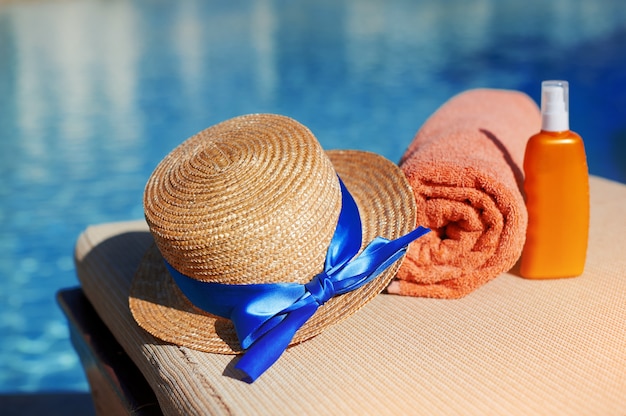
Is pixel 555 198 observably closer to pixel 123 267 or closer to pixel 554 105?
pixel 554 105

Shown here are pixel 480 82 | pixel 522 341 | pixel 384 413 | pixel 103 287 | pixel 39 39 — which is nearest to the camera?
pixel 384 413

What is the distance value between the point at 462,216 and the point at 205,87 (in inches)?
213

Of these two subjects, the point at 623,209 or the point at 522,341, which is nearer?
the point at 522,341

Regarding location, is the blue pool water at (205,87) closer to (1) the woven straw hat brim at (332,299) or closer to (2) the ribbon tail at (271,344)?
(1) the woven straw hat brim at (332,299)

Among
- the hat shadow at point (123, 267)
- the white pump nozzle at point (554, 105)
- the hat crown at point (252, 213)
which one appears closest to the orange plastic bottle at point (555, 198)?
the white pump nozzle at point (554, 105)

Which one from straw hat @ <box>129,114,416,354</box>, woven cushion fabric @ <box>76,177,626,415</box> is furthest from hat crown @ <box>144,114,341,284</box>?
woven cushion fabric @ <box>76,177,626,415</box>

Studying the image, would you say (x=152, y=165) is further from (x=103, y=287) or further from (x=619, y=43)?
(x=619, y=43)

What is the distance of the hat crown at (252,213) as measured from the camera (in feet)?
3.52

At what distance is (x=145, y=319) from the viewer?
1204 mm

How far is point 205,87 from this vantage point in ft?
21.0

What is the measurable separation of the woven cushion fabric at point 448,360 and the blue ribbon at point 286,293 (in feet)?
0.12

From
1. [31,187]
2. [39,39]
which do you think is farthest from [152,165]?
[39,39]

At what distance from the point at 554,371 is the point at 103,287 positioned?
876mm

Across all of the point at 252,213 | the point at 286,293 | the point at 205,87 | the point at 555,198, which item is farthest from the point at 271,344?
the point at 205,87
